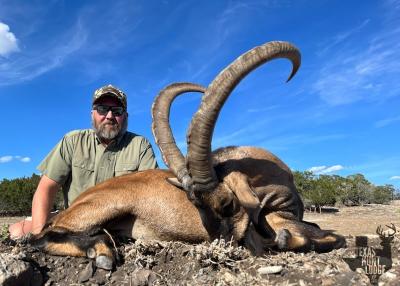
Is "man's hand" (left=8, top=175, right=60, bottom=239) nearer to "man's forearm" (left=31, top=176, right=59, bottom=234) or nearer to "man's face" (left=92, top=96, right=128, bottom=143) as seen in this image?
"man's forearm" (left=31, top=176, right=59, bottom=234)

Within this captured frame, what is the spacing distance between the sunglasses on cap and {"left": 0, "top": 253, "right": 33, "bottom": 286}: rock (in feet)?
9.44

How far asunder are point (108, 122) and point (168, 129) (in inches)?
63.1

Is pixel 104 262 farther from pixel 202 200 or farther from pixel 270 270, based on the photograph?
pixel 270 270

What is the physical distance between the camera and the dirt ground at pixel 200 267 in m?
3.44

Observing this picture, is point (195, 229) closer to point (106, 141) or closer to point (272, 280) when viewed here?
point (272, 280)

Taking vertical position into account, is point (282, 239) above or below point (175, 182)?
below

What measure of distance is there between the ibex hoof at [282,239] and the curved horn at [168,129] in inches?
37.9

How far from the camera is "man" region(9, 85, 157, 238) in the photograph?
5863mm

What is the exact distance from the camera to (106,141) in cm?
621

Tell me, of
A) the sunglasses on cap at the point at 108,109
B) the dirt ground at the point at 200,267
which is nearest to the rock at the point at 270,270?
the dirt ground at the point at 200,267

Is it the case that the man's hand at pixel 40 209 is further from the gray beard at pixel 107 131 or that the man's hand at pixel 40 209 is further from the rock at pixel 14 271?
the rock at pixel 14 271

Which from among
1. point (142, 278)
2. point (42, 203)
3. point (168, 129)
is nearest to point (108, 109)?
point (42, 203)

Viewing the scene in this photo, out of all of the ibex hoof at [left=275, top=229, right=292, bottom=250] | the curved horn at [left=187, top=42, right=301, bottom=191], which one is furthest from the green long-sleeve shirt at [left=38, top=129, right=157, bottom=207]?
the ibex hoof at [left=275, top=229, right=292, bottom=250]

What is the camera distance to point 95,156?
609 cm
